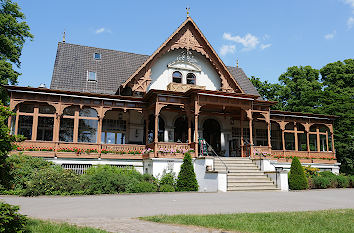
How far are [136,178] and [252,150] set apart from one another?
26.5 feet

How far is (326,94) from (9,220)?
A: 106ft

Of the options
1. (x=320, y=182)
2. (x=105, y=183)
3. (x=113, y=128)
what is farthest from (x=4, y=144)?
(x=320, y=182)

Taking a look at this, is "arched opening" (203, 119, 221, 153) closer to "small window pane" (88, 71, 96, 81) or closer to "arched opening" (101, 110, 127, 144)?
"arched opening" (101, 110, 127, 144)

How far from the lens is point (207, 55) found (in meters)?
23.5

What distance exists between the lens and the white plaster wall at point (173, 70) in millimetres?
23125

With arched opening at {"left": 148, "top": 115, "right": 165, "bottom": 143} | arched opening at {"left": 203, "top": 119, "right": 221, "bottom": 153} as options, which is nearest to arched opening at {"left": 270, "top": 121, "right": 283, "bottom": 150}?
arched opening at {"left": 203, "top": 119, "right": 221, "bottom": 153}

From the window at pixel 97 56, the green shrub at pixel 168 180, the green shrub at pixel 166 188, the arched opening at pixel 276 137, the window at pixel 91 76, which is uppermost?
the window at pixel 97 56

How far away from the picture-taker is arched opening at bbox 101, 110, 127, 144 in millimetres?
22031

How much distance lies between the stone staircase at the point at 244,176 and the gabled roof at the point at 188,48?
20.1 feet

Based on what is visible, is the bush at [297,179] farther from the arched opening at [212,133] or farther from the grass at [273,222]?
the grass at [273,222]

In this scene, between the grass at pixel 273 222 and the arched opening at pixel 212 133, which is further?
the arched opening at pixel 212 133

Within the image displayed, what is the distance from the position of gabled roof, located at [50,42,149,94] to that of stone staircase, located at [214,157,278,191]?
9.96m

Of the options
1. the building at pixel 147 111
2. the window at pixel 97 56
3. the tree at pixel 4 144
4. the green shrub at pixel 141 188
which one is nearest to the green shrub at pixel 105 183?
the green shrub at pixel 141 188

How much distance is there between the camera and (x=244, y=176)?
712 inches
